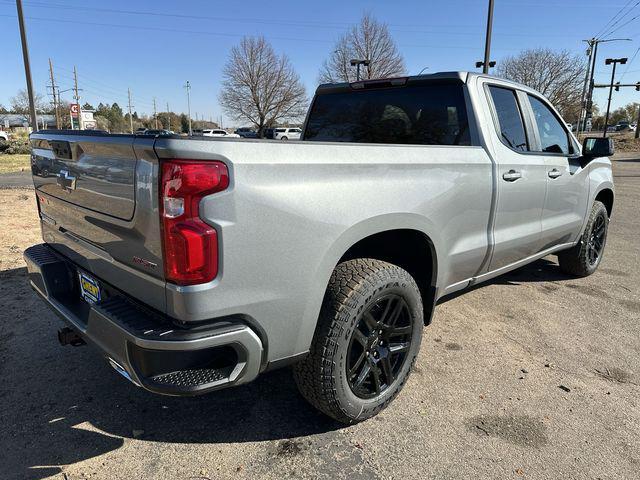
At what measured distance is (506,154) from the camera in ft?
11.1

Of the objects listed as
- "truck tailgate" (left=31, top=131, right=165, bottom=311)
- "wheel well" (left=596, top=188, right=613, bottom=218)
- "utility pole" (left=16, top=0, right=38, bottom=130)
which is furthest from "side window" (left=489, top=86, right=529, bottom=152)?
"utility pole" (left=16, top=0, right=38, bottom=130)

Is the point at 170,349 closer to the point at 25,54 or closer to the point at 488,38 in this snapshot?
the point at 488,38

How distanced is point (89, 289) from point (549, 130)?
12.8 feet

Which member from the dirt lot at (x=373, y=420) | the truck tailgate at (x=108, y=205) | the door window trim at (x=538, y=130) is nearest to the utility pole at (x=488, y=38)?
the door window trim at (x=538, y=130)

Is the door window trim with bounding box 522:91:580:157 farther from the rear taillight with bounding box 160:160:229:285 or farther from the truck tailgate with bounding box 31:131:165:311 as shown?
the truck tailgate with bounding box 31:131:165:311

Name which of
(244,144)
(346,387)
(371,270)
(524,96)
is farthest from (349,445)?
(524,96)

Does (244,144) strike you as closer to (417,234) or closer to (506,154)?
(417,234)

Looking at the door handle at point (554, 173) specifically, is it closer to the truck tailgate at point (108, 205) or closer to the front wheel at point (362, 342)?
the front wheel at point (362, 342)

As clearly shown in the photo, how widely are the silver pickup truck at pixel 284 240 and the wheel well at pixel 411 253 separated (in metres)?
0.01

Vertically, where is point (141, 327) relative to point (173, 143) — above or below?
below

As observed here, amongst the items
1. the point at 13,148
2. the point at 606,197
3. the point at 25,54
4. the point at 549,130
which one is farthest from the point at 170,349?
the point at 13,148

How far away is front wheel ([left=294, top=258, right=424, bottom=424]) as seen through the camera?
2.29 metres

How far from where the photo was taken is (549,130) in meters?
4.23

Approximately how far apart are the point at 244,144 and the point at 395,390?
66.3 inches
